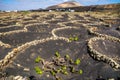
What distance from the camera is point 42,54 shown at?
21484 mm

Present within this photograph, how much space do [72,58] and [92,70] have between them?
126 inches

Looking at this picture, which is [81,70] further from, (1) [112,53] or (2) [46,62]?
(1) [112,53]

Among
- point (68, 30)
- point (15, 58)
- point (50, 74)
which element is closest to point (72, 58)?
point (50, 74)

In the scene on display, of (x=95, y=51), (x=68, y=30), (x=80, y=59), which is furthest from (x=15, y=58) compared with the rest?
(x=68, y=30)

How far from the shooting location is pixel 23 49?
74.5 feet

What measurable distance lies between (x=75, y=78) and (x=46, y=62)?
3.68 m

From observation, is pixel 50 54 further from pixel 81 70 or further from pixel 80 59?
pixel 81 70

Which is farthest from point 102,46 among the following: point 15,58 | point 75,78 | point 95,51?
point 15,58

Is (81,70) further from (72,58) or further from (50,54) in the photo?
(50,54)

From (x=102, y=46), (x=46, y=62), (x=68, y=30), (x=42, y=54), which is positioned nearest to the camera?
(x=46, y=62)

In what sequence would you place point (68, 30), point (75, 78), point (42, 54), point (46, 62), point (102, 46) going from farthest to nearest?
point (68, 30), point (102, 46), point (42, 54), point (46, 62), point (75, 78)

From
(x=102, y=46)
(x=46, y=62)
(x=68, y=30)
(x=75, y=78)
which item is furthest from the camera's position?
(x=68, y=30)

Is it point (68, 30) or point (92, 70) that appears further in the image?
point (68, 30)

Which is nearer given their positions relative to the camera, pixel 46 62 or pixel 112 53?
pixel 46 62
